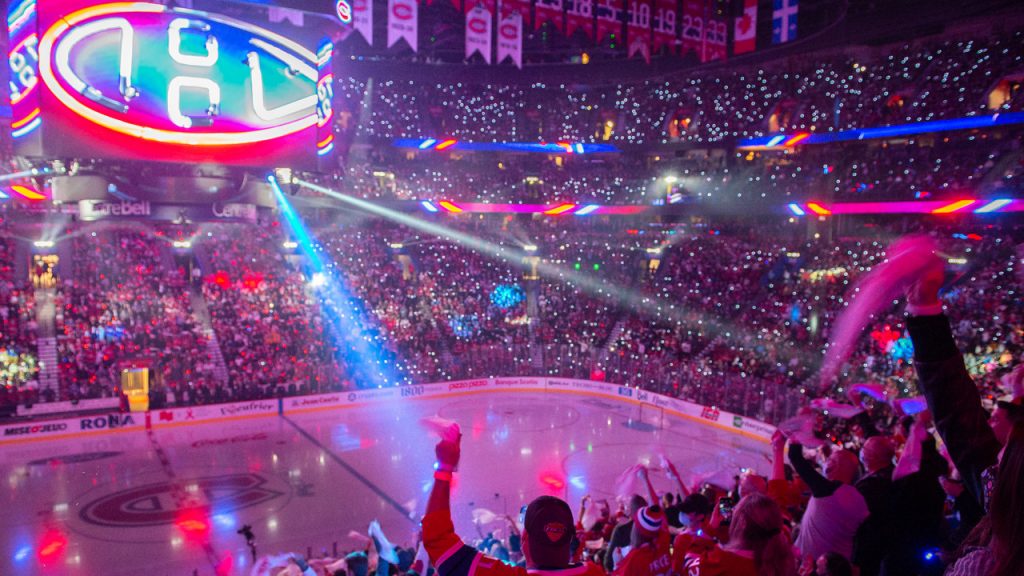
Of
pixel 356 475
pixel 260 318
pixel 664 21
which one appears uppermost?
pixel 664 21

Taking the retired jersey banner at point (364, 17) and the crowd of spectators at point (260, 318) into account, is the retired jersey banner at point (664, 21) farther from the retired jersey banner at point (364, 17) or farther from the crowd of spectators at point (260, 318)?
the crowd of spectators at point (260, 318)

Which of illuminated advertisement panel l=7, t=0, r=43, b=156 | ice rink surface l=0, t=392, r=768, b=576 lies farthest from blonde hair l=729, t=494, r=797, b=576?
illuminated advertisement panel l=7, t=0, r=43, b=156

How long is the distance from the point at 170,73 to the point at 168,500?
341 inches

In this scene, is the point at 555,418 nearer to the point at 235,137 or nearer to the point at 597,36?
the point at 597,36

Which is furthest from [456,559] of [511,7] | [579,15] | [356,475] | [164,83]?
[579,15]

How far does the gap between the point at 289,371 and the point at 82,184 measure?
11170mm

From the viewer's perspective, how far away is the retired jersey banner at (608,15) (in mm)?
19312

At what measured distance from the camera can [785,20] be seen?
65.2ft

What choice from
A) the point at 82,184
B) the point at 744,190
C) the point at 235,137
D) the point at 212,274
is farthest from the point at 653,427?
the point at 212,274

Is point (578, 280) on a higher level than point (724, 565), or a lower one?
higher

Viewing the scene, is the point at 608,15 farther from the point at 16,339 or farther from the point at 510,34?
the point at 16,339

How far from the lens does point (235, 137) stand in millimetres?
12352

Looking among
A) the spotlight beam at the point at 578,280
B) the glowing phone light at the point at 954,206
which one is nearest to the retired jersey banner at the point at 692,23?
the glowing phone light at the point at 954,206

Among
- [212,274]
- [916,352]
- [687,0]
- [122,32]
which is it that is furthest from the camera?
[212,274]
